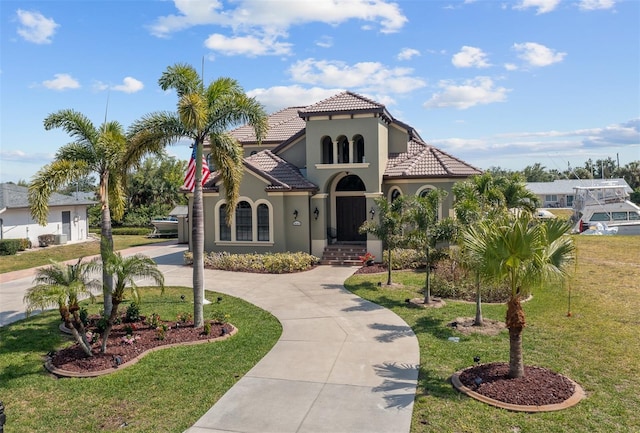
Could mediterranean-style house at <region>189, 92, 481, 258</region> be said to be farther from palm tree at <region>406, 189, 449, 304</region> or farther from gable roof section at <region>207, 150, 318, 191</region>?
palm tree at <region>406, 189, 449, 304</region>

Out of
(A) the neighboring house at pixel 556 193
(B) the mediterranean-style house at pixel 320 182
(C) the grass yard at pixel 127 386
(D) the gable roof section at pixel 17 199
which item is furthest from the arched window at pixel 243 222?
(A) the neighboring house at pixel 556 193

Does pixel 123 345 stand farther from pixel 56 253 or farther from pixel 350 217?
pixel 56 253

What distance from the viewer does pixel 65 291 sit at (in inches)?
357

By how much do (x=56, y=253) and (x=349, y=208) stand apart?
18.7 m

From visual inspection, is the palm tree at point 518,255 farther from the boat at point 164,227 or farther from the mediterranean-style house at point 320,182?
the boat at point 164,227

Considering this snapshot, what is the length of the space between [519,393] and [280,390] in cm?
426

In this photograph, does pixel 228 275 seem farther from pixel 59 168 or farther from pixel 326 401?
pixel 326 401

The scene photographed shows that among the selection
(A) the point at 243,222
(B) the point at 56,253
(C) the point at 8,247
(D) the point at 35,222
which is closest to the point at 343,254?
(A) the point at 243,222

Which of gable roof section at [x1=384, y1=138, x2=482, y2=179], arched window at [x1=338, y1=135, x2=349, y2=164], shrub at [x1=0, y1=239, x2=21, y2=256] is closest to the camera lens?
gable roof section at [x1=384, y1=138, x2=482, y2=179]

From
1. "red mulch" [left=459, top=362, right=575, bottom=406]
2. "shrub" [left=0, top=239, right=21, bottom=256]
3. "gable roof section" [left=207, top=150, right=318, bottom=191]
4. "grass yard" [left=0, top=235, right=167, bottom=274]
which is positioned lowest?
"red mulch" [left=459, top=362, right=575, bottom=406]

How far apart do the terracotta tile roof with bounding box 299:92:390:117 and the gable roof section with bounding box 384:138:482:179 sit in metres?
3.21

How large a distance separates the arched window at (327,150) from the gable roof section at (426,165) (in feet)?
9.74

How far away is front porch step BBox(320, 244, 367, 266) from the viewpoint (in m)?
A: 22.3

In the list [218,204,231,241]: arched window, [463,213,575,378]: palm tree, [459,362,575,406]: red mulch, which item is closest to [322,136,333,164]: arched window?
[218,204,231,241]: arched window
